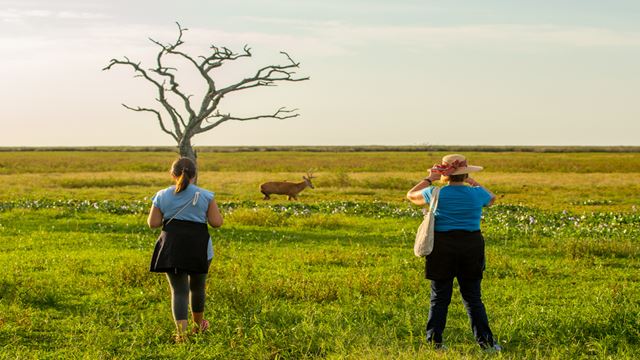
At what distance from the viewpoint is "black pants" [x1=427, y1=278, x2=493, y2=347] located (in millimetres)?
7988

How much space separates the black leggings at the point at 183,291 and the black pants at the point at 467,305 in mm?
2404

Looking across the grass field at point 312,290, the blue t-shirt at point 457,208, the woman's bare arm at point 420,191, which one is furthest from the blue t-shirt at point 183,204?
the blue t-shirt at point 457,208

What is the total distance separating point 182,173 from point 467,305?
3.20 m

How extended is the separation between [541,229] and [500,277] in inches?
269

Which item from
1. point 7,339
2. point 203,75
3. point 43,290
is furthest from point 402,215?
point 7,339

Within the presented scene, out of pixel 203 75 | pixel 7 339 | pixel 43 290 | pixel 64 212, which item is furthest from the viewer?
pixel 203 75

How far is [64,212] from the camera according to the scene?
22734 millimetres

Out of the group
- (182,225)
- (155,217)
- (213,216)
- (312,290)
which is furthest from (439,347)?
(155,217)

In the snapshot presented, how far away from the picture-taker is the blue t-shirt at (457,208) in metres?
7.84

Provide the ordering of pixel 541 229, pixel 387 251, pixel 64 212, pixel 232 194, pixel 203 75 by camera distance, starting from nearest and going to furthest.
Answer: pixel 387 251 < pixel 541 229 < pixel 64 212 < pixel 203 75 < pixel 232 194

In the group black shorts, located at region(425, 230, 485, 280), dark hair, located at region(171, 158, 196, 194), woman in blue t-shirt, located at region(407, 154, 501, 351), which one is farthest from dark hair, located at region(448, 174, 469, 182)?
dark hair, located at region(171, 158, 196, 194)

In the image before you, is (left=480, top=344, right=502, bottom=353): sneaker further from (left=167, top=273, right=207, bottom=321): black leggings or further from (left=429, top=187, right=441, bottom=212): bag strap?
(left=167, top=273, right=207, bottom=321): black leggings

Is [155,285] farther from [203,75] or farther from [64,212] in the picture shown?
[203,75]

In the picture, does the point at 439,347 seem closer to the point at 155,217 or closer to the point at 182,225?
the point at 182,225
